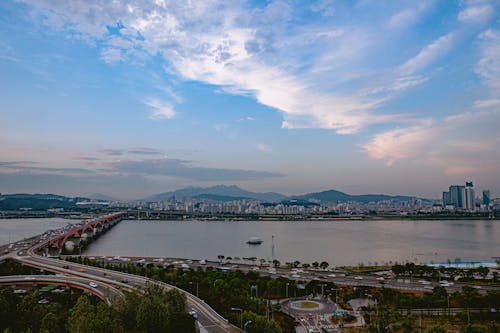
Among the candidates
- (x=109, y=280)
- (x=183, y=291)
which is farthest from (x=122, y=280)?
(x=183, y=291)

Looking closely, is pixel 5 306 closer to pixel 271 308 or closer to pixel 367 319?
pixel 271 308

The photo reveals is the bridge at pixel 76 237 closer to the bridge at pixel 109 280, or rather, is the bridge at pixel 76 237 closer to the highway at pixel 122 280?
the bridge at pixel 109 280

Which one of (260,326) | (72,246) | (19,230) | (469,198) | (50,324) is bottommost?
(72,246)

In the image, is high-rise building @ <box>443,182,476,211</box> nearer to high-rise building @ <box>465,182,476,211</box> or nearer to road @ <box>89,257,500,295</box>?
high-rise building @ <box>465,182,476,211</box>

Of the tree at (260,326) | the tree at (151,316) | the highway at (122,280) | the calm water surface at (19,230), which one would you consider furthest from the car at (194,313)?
the calm water surface at (19,230)

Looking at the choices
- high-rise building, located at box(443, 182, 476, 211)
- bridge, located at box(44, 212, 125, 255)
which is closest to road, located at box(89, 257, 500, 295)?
bridge, located at box(44, 212, 125, 255)

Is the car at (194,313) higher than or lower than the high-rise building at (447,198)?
lower

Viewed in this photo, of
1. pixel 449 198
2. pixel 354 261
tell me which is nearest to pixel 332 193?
pixel 449 198

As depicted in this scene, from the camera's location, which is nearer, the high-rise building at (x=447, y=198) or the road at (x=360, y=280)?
the road at (x=360, y=280)

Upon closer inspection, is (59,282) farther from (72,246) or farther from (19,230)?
(19,230)

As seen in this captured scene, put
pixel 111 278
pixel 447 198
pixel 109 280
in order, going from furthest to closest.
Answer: pixel 447 198
pixel 111 278
pixel 109 280

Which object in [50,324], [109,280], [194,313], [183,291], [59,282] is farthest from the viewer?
[59,282]
